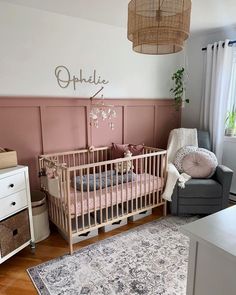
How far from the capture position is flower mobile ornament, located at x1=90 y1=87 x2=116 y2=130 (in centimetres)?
289

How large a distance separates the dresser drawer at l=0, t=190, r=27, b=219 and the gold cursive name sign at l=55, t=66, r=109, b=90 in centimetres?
132

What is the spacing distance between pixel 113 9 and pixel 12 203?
Answer: 2139 millimetres

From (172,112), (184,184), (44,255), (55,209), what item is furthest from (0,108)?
(172,112)

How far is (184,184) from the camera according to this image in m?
2.75

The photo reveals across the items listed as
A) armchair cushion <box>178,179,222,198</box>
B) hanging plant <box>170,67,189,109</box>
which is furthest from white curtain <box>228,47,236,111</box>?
armchair cushion <box>178,179,222,198</box>

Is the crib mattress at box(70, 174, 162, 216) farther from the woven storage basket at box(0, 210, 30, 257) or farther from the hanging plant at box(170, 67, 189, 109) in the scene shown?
the hanging plant at box(170, 67, 189, 109)

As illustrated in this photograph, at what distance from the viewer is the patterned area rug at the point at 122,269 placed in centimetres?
176

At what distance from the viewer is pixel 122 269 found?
1963 millimetres

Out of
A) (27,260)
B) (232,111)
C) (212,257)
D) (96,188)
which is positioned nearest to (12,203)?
(27,260)

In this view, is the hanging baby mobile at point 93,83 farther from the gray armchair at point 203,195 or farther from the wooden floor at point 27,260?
the wooden floor at point 27,260

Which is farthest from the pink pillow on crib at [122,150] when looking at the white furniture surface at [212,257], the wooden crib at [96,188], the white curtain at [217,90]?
the white furniture surface at [212,257]

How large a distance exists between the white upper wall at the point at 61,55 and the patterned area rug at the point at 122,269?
1.74m

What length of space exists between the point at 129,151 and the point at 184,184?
79 cm

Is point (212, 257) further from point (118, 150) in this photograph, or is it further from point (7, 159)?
point (118, 150)
